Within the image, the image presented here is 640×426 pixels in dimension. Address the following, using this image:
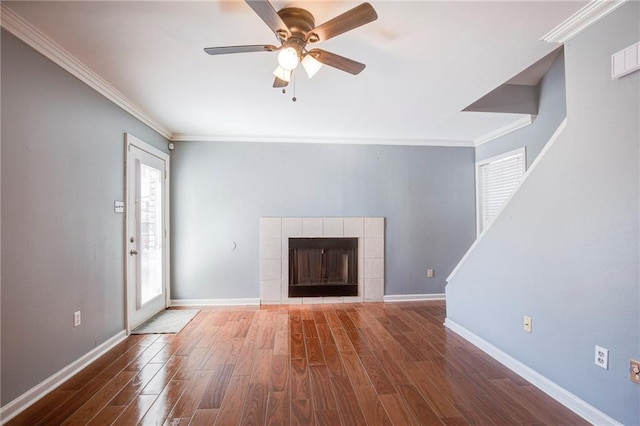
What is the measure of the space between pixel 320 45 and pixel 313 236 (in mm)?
2606

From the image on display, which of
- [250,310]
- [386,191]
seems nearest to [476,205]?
[386,191]

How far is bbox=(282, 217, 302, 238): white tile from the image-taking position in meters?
3.98

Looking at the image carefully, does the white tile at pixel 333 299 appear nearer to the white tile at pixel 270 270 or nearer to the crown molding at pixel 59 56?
the white tile at pixel 270 270

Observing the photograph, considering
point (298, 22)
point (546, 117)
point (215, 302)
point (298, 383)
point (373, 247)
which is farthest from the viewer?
point (373, 247)

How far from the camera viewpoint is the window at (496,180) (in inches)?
139

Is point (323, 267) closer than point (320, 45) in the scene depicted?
No

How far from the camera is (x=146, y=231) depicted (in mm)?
3246

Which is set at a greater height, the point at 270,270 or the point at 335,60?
the point at 335,60

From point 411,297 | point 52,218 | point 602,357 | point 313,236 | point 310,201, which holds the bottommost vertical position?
point 411,297

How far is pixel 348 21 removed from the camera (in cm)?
135

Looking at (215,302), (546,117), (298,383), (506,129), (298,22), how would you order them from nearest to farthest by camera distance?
1. (298,22)
2. (298,383)
3. (546,117)
4. (506,129)
5. (215,302)

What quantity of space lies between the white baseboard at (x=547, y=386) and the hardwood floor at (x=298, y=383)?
0.16ft

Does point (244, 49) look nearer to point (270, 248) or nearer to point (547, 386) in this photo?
point (270, 248)

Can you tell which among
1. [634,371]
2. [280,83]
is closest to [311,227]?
[280,83]
